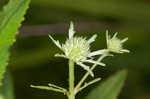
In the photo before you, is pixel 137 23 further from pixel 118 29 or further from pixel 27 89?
pixel 27 89

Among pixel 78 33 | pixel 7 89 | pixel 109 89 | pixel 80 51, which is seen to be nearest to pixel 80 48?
pixel 80 51

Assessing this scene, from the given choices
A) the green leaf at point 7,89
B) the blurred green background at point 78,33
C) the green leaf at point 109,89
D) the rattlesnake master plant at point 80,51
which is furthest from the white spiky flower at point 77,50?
the blurred green background at point 78,33

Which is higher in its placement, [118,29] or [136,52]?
[118,29]

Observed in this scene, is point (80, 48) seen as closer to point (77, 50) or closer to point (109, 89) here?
point (77, 50)

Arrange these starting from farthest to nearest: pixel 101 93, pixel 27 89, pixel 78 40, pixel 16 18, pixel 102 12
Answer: pixel 102 12 < pixel 27 89 < pixel 101 93 < pixel 78 40 < pixel 16 18

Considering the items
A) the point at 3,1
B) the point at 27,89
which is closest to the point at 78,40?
the point at 27,89

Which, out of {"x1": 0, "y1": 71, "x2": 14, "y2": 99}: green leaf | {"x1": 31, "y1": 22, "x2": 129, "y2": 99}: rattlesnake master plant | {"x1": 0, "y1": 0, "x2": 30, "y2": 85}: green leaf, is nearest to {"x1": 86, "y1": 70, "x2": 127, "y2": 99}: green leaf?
{"x1": 31, "y1": 22, "x2": 129, "y2": 99}: rattlesnake master plant
